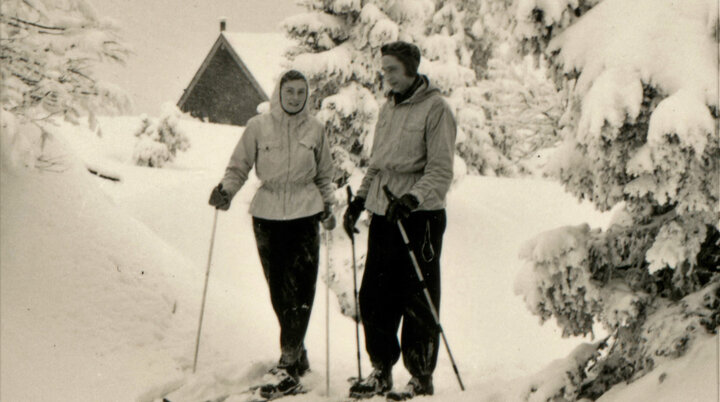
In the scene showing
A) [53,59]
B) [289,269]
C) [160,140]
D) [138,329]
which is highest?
[160,140]

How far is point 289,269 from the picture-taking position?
428 cm

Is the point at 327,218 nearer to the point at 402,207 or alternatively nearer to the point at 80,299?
the point at 402,207

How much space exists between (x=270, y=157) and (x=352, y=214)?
65cm

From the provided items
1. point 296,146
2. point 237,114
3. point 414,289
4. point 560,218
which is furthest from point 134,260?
point 237,114

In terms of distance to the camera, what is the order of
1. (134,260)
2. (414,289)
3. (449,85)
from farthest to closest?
(449,85), (134,260), (414,289)

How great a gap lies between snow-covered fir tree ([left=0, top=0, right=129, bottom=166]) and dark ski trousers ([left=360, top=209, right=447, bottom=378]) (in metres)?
2.29

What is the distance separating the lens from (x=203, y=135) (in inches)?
952

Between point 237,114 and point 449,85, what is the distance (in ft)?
59.6

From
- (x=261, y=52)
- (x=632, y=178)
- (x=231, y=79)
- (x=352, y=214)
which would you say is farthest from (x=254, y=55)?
(x=632, y=178)

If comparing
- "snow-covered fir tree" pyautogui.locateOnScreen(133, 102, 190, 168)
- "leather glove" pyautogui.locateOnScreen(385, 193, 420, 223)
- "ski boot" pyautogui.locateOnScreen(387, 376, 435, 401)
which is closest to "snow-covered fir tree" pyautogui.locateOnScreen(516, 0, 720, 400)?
"leather glove" pyautogui.locateOnScreen(385, 193, 420, 223)

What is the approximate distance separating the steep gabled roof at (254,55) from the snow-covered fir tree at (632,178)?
2400cm

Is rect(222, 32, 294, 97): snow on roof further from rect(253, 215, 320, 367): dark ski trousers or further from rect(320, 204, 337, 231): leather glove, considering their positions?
rect(253, 215, 320, 367): dark ski trousers

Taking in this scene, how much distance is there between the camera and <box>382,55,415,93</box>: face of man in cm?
Answer: 376

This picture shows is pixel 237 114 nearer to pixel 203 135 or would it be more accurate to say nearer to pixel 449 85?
pixel 203 135
